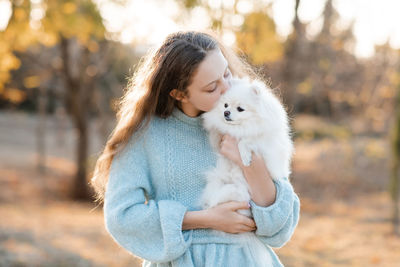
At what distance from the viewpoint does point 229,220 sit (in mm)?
1890

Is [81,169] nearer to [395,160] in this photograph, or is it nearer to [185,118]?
[395,160]

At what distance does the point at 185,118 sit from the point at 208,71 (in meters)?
0.27

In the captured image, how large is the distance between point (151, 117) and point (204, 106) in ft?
0.84

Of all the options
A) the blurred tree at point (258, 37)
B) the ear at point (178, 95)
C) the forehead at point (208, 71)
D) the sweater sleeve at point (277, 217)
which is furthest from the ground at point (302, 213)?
the sweater sleeve at point (277, 217)

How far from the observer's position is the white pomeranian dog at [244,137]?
2016 mm

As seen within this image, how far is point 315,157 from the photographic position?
16.6 metres

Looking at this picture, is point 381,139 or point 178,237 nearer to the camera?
point 178,237

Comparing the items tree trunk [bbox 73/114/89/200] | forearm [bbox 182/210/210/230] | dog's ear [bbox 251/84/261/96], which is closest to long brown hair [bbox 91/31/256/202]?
dog's ear [bbox 251/84/261/96]

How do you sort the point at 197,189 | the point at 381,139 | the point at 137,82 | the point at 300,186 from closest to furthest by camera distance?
the point at 197,189 → the point at 137,82 → the point at 300,186 → the point at 381,139

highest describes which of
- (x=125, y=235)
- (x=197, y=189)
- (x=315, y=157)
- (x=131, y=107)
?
(x=315, y=157)

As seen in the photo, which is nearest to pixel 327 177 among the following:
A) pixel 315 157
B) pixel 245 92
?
pixel 315 157

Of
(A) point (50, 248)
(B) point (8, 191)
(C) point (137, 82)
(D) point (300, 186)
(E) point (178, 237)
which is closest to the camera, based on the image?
Answer: (E) point (178, 237)

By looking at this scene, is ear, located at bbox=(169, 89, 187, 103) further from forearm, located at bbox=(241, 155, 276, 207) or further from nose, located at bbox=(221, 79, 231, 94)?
forearm, located at bbox=(241, 155, 276, 207)

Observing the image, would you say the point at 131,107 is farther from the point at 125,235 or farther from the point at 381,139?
the point at 381,139
